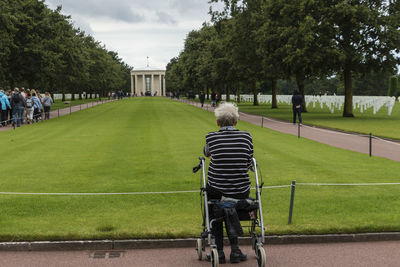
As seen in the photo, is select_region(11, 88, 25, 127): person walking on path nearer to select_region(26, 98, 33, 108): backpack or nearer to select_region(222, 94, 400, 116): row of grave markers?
select_region(26, 98, 33, 108): backpack

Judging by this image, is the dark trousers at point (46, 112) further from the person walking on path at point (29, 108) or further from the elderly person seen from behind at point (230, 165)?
the elderly person seen from behind at point (230, 165)

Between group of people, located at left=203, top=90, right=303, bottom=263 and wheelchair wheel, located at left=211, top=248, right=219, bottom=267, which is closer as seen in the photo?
wheelchair wheel, located at left=211, top=248, right=219, bottom=267

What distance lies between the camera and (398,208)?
7684 millimetres

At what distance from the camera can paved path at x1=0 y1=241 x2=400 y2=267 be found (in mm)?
5527

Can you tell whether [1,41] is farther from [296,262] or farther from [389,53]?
[296,262]

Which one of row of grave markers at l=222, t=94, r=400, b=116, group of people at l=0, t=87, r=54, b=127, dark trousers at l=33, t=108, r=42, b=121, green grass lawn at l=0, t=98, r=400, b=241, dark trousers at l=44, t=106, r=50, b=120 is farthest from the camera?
row of grave markers at l=222, t=94, r=400, b=116

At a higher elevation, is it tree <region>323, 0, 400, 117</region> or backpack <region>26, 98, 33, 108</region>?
tree <region>323, 0, 400, 117</region>

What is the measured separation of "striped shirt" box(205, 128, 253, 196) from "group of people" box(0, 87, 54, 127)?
73.0 feet

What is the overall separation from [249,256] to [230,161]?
1257 millimetres

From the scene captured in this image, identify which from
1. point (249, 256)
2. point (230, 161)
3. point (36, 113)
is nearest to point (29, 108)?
point (36, 113)

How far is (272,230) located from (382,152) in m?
9.66

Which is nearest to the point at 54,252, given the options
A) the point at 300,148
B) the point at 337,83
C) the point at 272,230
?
the point at 272,230

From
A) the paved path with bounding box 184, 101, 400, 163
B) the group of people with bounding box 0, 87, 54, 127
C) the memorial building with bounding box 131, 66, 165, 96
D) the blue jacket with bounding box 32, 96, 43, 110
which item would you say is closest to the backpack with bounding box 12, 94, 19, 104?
the group of people with bounding box 0, 87, 54, 127

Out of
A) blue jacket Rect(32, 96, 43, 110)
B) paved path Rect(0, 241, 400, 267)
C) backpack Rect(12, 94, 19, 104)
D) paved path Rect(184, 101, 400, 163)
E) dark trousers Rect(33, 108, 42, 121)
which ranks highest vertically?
backpack Rect(12, 94, 19, 104)
